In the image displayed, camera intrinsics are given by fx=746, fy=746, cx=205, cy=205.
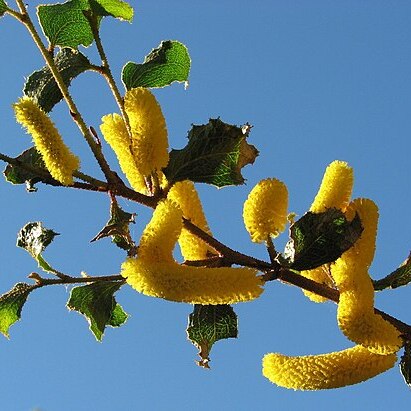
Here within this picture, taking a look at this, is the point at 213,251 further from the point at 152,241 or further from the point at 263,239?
the point at 152,241

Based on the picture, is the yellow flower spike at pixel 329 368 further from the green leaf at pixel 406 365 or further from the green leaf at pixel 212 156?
the green leaf at pixel 212 156

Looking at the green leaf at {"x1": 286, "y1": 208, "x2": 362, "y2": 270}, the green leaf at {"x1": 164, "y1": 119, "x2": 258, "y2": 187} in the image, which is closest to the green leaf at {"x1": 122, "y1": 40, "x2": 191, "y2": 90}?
the green leaf at {"x1": 164, "y1": 119, "x2": 258, "y2": 187}

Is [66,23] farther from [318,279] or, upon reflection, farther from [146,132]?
[318,279]

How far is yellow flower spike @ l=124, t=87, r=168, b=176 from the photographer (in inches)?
67.1

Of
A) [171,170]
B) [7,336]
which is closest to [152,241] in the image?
[171,170]

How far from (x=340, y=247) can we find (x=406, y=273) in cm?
41

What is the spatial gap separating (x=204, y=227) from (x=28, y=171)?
47 centimetres

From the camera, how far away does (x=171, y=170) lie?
181 centimetres

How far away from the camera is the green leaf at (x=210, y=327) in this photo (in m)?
2.11

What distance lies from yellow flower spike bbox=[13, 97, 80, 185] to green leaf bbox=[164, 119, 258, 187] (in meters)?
0.24

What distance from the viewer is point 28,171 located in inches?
74.1

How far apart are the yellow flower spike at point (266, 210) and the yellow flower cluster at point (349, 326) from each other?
13cm

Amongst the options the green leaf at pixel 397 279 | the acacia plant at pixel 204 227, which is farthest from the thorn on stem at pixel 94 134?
the green leaf at pixel 397 279

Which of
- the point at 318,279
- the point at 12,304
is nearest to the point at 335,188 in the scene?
the point at 318,279
